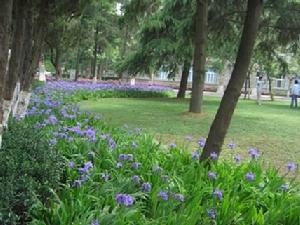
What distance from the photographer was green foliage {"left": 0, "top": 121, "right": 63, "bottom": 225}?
3939mm

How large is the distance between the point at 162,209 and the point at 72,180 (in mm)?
1128

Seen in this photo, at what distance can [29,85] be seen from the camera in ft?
31.2

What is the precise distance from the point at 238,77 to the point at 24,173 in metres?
2.82

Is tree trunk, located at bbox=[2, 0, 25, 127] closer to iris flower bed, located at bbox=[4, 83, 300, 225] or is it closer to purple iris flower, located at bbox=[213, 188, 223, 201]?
iris flower bed, located at bbox=[4, 83, 300, 225]

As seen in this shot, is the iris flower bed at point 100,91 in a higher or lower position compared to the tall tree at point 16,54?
lower

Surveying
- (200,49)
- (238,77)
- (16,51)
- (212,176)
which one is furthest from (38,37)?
(200,49)

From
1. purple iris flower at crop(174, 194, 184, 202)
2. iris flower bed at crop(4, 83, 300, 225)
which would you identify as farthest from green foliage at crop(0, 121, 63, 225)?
purple iris flower at crop(174, 194, 184, 202)

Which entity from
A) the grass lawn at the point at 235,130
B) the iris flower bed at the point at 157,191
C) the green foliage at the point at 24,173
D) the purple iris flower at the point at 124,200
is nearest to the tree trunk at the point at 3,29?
the green foliage at the point at 24,173

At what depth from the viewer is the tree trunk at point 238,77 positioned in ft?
20.1

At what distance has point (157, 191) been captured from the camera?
473cm

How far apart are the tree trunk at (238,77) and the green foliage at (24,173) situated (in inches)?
75.8

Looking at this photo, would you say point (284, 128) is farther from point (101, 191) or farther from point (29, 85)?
point (101, 191)

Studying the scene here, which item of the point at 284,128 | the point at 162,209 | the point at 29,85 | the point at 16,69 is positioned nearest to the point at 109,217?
the point at 162,209

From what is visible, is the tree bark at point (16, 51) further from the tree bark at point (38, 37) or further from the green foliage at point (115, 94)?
the green foliage at point (115, 94)
